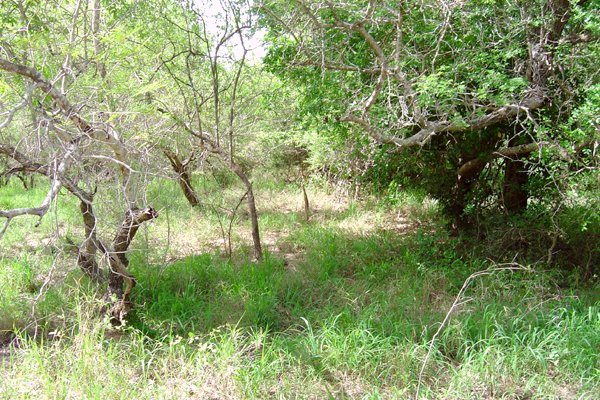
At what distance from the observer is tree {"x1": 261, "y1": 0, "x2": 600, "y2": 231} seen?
3729mm

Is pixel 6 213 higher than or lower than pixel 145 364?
higher

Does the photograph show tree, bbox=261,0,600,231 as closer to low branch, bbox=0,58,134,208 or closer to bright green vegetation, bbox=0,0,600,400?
bright green vegetation, bbox=0,0,600,400

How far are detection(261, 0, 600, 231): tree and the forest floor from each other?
127 centimetres

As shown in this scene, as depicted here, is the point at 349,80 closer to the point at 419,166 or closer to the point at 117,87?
the point at 419,166

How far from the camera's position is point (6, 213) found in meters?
2.73

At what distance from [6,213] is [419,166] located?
13.3 ft

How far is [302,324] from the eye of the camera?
4039 millimetres

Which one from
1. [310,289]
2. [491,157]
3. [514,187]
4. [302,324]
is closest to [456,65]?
[491,157]

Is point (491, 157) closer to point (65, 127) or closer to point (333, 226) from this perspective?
point (333, 226)

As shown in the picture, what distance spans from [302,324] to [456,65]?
2.58 metres

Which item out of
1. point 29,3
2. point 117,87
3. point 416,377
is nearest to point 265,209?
point 117,87

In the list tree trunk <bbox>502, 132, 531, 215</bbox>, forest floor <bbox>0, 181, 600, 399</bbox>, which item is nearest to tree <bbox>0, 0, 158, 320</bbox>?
forest floor <bbox>0, 181, 600, 399</bbox>

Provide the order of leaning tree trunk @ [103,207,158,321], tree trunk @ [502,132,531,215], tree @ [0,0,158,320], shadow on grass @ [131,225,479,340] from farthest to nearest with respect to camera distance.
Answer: tree trunk @ [502,132,531,215]
shadow on grass @ [131,225,479,340]
leaning tree trunk @ [103,207,158,321]
tree @ [0,0,158,320]

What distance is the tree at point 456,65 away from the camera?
3729 millimetres
